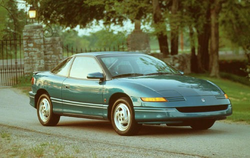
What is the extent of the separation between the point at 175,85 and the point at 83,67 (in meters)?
2.24

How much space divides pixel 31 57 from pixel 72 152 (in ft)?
66.2

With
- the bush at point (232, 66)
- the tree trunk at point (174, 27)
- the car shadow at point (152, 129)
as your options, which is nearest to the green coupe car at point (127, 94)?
the car shadow at point (152, 129)

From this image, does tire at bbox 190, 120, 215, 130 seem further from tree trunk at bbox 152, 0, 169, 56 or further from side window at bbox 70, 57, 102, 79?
tree trunk at bbox 152, 0, 169, 56

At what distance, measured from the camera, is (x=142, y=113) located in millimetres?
9789

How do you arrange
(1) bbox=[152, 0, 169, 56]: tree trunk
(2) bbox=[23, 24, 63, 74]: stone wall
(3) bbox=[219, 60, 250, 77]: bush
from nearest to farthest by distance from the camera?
(2) bbox=[23, 24, 63, 74]: stone wall → (1) bbox=[152, 0, 169, 56]: tree trunk → (3) bbox=[219, 60, 250, 77]: bush

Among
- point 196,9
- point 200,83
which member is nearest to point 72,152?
point 200,83

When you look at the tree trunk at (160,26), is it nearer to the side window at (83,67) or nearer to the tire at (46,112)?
the tire at (46,112)

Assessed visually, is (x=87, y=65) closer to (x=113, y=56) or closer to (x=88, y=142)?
(x=113, y=56)

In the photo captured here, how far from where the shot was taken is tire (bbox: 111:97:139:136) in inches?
392

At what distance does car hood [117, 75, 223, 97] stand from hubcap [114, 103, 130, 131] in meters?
0.48

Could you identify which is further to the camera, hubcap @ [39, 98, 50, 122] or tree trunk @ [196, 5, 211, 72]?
tree trunk @ [196, 5, 211, 72]

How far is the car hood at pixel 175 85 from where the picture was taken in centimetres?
985

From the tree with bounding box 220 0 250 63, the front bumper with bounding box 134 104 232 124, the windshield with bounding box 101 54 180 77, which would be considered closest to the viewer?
the front bumper with bounding box 134 104 232 124

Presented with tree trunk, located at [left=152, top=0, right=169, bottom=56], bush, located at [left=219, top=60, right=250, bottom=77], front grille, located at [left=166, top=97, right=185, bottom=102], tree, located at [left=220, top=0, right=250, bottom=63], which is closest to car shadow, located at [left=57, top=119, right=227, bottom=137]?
front grille, located at [left=166, top=97, right=185, bottom=102]
